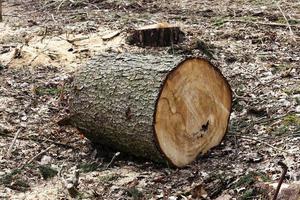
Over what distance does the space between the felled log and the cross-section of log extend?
2595mm

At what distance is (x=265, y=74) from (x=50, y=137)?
2672mm

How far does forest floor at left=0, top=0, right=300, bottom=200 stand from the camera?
4.30 m

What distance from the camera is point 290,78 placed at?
20.9 feet

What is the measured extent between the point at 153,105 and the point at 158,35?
3.34 meters

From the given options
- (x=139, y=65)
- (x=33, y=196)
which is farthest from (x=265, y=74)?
(x=33, y=196)

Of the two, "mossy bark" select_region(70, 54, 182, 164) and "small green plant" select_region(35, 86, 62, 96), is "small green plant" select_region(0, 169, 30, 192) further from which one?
"small green plant" select_region(35, 86, 62, 96)

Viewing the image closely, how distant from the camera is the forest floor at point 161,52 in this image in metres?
4.30

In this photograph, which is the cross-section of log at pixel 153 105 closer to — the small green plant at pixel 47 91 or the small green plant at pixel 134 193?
the small green plant at pixel 134 193

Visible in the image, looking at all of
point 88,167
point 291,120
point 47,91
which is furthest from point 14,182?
point 291,120

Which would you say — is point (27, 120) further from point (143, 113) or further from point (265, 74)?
point (265, 74)

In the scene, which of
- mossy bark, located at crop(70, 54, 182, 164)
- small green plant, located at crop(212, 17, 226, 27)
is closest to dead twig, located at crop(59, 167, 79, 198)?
mossy bark, located at crop(70, 54, 182, 164)

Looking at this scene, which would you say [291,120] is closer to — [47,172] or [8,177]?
[47,172]

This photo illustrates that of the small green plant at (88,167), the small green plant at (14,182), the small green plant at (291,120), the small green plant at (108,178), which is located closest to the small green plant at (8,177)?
the small green plant at (14,182)

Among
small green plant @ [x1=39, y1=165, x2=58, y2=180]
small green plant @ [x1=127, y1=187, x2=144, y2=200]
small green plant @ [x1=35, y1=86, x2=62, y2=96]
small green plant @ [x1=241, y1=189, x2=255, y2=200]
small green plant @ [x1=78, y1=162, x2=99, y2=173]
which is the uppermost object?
small green plant @ [x1=241, y1=189, x2=255, y2=200]
